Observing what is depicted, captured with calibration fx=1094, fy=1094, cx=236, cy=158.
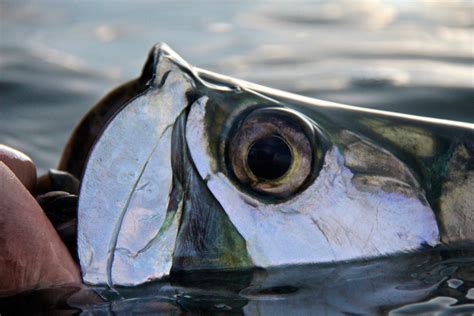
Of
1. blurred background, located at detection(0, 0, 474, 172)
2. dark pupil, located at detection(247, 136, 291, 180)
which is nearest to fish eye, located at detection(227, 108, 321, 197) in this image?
dark pupil, located at detection(247, 136, 291, 180)

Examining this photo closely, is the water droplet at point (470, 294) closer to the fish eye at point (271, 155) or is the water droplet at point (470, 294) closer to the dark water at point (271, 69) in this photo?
the dark water at point (271, 69)

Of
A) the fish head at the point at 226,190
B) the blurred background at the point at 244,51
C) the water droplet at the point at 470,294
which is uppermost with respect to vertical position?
the blurred background at the point at 244,51

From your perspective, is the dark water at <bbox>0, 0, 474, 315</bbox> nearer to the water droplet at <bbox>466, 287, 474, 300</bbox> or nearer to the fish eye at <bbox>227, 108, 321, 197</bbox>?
the water droplet at <bbox>466, 287, 474, 300</bbox>

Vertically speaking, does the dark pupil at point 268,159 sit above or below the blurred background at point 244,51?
below

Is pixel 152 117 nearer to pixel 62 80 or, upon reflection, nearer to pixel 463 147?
pixel 463 147

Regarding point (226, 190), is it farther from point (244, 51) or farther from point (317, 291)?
point (244, 51)

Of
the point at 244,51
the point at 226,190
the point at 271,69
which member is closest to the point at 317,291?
the point at 226,190

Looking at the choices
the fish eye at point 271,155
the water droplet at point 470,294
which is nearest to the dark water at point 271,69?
the water droplet at point 470,294
